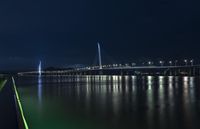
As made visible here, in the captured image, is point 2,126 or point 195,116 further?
point 195,116

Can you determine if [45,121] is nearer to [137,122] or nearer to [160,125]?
[137,122]

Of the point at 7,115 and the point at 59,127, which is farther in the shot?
the point at 7,115

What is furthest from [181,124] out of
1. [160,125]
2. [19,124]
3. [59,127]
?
[19,124]

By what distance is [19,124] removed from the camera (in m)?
10.3

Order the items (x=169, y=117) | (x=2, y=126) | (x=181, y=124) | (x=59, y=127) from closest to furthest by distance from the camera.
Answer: (x=2, y=126) < (x=59, y=127) < (x=181, y=124) < (x=169, y=117)

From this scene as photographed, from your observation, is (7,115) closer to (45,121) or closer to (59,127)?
(45,121)

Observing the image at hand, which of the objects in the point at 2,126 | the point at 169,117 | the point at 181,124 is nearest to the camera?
the point at 2,126

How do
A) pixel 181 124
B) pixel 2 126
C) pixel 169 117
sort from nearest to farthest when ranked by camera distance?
1. pixel 2 126
2. pixel 181 124
3. pixel 169 117

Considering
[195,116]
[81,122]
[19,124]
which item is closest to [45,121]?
[81,122]

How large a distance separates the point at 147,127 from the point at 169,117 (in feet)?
9.18

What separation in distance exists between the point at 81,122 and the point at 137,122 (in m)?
1.98

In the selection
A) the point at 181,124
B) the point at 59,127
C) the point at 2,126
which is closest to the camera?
the point at 2,126

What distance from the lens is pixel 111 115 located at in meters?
14.5

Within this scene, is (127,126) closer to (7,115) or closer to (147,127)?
(147,127)
